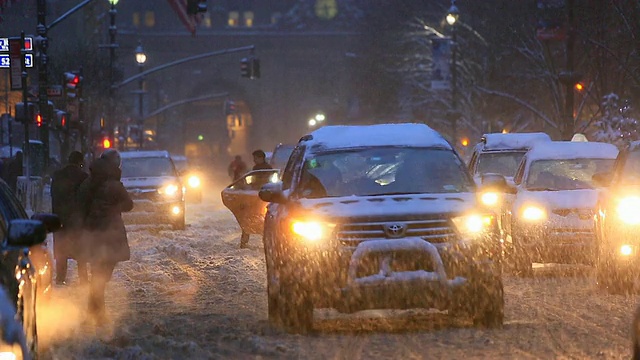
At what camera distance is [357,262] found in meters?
11.4

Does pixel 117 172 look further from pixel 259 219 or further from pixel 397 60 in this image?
pixel 397 60

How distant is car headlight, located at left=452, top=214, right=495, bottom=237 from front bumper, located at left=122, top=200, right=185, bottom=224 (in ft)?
60.0

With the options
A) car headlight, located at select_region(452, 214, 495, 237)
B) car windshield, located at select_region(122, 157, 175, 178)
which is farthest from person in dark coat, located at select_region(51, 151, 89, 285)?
car windshield, located at select_region(122, 157, 175, 178)

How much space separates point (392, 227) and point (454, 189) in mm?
1270

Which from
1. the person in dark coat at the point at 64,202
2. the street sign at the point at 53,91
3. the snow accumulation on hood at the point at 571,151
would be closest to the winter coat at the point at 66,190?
the person in dark coat at the point at 64,202

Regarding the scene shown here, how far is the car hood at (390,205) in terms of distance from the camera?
1162 cm

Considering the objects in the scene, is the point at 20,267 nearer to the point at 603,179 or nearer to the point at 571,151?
the point at 603,179

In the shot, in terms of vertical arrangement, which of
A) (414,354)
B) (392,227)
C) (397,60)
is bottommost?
(414,354)

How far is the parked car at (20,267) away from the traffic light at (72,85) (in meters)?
28.8

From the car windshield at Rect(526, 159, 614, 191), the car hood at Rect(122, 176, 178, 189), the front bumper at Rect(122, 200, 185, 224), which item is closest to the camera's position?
the car windshield at Rect(526, 159, 614, 191)

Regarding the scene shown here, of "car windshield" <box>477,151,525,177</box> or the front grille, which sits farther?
"car windshield" <box>477,151,525,177</box>

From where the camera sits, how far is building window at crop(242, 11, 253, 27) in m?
116

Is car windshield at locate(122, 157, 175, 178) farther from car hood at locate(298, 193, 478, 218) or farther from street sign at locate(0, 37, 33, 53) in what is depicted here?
car hood at locate(298, 193, 478, 218)

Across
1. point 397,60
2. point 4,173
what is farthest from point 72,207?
point 397,60
